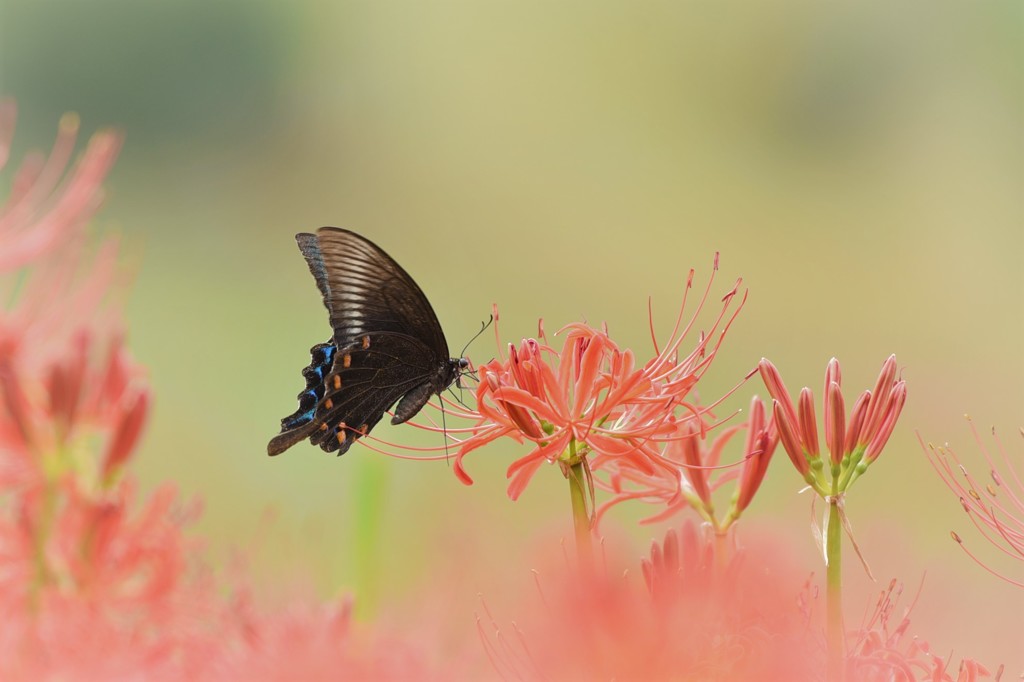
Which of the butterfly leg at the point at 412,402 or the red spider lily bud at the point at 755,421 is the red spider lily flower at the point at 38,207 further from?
the red spider lily bud at the point at 755,421

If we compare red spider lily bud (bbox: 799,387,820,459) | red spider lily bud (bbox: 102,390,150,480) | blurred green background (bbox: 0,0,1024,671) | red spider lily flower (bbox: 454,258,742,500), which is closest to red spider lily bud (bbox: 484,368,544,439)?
red spider lily flower (bbox: 454,258,742,500)

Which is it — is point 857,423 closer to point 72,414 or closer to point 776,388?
point 776,388

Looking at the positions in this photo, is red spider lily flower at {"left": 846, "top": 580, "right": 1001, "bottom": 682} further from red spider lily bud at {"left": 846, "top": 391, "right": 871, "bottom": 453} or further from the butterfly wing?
the butterfly wing

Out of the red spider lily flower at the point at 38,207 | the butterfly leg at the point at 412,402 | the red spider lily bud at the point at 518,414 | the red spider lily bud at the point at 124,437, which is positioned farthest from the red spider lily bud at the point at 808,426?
the red spider lily flower at the point at 38,207

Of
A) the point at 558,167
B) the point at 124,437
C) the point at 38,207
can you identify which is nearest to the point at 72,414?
the point at 124,437

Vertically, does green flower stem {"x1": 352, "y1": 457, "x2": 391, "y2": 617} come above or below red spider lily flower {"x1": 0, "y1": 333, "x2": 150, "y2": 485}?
below

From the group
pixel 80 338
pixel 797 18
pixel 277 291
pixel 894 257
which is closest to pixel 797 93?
pixel 797 18
